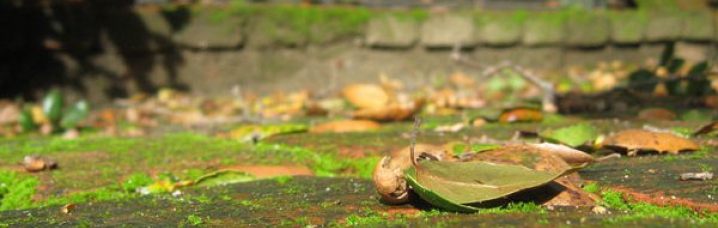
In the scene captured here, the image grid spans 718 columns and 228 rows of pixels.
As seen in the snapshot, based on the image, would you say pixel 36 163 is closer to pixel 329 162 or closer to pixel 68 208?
pixel 68 208

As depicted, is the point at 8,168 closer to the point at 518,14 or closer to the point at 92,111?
the point at 92,111

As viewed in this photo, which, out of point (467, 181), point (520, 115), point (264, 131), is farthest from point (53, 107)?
point (467, 181)

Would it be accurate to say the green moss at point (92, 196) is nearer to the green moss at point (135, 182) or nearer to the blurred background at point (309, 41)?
the green moss at point (135, 182)

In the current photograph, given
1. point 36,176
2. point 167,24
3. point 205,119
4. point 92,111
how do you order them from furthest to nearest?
point 167,24, point 92,111, point 205,119, point 36,176

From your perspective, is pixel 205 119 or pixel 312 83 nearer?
pixel 205 119

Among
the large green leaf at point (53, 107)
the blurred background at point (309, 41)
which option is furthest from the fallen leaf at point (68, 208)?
the blurred background at point (309, 41)

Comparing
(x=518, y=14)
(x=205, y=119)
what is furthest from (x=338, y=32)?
(x=205, y=119)

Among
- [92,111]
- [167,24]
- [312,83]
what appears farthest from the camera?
[312,83]
